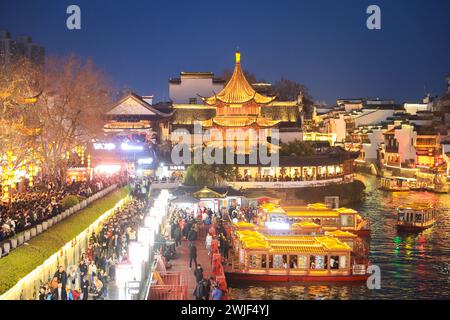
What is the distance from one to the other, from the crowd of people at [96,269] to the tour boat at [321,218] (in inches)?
356

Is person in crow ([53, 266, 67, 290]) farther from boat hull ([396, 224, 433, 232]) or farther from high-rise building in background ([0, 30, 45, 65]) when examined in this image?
high-rise building in background ([0, 30, 45, 65])

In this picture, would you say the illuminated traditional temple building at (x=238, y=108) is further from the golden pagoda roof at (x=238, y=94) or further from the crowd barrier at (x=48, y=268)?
the crowd barrier at (x=48, y=268)

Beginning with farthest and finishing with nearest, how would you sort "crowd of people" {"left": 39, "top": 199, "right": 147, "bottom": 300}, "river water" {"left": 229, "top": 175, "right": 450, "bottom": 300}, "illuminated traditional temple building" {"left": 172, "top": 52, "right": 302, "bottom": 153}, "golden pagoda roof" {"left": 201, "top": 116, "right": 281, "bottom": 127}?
"illuminated traditional temple building" {"left": 172, "top": 52, "right": 302, "bottom": 153}, "golden pagoda roof" {"left": 201, "top": 116, "right": 281, "bottom": 127}, "river water" {"left": 229, "top": 175, "right": 450, "bottom": 300}, "crowd of people" {"left": 39, "top": 199, "right": 147, "bottom": 300}

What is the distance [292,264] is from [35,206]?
10.1m

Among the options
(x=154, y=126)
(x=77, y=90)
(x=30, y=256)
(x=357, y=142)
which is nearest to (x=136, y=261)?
(x=30, y=256)

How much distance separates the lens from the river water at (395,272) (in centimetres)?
2609

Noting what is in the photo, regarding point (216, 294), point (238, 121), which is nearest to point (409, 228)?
point (238, 121)

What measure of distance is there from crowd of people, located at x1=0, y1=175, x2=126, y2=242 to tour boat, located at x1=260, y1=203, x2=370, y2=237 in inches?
365

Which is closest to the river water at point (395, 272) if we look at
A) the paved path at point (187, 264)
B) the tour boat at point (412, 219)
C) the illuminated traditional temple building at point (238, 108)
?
the tour boat at point (412, 219)

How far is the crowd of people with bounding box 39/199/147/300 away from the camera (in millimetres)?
17109

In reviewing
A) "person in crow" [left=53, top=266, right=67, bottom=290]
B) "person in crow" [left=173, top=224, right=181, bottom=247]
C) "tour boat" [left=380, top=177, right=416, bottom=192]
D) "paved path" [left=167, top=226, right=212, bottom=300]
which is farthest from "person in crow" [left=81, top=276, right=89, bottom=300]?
"tour boat" [left=380, top=177, right=416, bottom=192]

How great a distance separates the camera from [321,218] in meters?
36.8

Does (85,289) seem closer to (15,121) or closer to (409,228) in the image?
(15,121)
